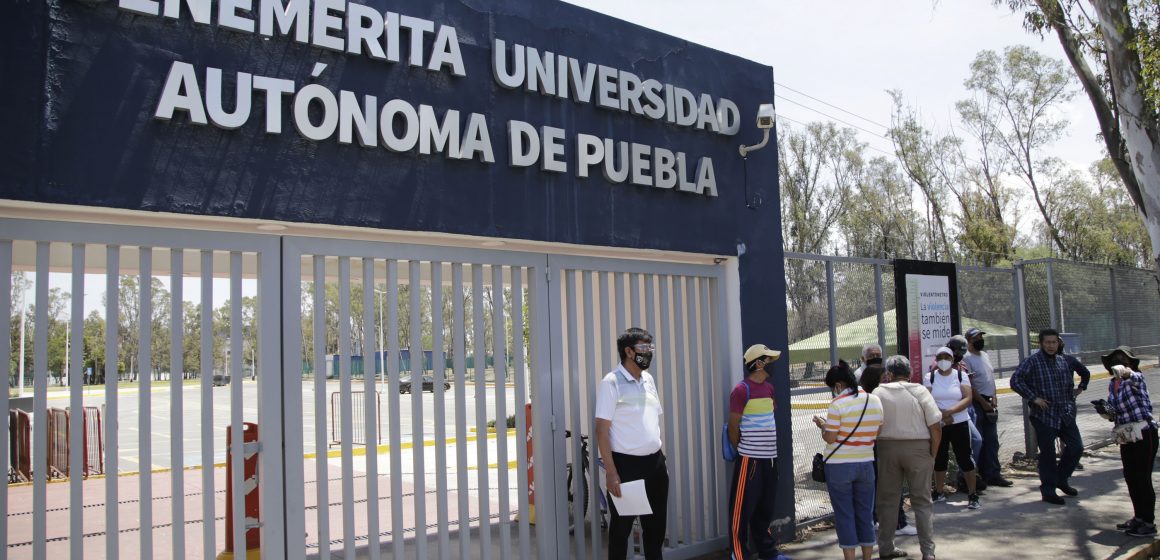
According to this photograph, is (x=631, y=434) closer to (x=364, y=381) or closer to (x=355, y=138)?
(x=364, y=381)

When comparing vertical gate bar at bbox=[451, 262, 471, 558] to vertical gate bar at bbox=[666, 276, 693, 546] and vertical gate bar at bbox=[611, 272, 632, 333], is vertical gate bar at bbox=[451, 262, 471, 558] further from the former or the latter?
vertical gate bar at bbox=[666, 276, 693, 546]

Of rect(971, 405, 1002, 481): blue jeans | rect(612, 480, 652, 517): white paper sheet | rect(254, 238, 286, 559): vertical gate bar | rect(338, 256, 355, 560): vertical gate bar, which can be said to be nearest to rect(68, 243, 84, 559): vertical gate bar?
rect(254, 238, 286, 559): vertical gate bar

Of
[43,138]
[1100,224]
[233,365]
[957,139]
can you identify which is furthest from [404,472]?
[1100,224]

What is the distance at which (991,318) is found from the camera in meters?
10.6

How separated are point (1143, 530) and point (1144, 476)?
1.43 feet

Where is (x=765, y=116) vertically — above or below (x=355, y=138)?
above

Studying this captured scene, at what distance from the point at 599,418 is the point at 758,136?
348 centimetres

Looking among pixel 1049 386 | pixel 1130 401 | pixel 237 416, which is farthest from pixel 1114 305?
pixel 237 416

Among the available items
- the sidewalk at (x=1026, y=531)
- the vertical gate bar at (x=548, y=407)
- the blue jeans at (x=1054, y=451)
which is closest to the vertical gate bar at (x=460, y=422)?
the vertical gate bar at (x=548, y=407)

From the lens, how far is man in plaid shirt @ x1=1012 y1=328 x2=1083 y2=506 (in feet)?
27.7

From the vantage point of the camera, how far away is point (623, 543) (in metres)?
5.54

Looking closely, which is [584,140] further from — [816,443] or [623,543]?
[816,443]

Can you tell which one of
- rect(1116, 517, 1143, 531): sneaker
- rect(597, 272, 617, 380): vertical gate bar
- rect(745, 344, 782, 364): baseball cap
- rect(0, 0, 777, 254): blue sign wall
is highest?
rect(0, 0, 777, 254): blue sign wall

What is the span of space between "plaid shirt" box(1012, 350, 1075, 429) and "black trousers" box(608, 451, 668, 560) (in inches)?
190
